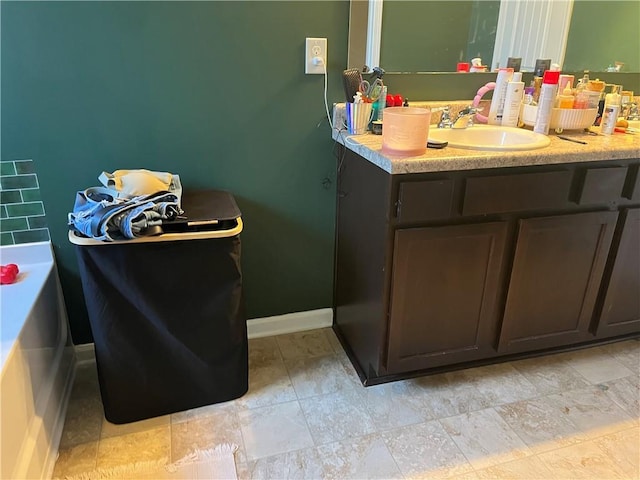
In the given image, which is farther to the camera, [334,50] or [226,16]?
[334,50]

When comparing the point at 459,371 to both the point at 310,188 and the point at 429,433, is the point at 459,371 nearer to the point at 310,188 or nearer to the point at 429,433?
the point at 429,433

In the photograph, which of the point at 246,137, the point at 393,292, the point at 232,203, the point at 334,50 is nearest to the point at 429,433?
the point at 393,292

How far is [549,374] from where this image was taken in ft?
6.20

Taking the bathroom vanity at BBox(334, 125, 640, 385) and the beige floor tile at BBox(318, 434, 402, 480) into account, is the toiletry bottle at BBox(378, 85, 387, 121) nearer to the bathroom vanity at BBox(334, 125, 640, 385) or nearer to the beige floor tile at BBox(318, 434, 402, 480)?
the bathroom vanity at BBox(334, 125, 640, 385)

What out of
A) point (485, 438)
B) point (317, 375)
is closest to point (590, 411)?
point (485, 438)

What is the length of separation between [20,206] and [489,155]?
59.5 inches

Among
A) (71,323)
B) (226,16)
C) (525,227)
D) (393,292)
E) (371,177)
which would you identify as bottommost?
(71,323)

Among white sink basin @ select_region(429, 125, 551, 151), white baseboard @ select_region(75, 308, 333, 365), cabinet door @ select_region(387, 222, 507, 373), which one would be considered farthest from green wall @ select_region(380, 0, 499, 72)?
white baseboard @ select_region(75, 308, 333, 365)

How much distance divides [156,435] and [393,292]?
895 mm

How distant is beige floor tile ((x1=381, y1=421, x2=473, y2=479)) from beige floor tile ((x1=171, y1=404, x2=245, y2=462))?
0.49m

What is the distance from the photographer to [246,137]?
1.76 metres

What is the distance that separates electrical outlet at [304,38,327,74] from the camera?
169 centimetres

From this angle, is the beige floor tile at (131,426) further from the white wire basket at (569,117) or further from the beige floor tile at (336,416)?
the white wire basket at (569,117)

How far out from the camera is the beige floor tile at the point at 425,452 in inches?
58.1
